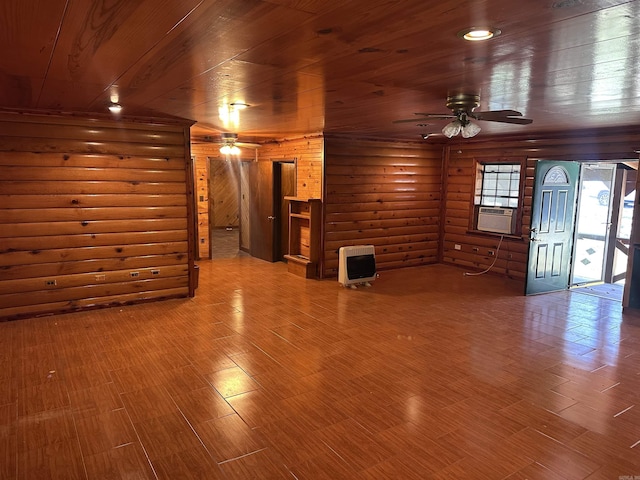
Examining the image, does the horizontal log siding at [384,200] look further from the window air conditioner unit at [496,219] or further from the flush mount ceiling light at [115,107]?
the flush mount ceiling light at [115,107]

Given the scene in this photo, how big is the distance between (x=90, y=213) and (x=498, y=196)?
6.38 metres

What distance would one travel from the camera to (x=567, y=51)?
2352mm

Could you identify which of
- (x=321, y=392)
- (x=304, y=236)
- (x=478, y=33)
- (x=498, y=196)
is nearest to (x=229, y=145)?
(x=304, y=236)

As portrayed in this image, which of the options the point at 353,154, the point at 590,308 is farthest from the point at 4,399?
the point at 590,308

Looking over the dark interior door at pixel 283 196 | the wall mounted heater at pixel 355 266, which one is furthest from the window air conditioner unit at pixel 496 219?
the dark interior door at pixel 283 196

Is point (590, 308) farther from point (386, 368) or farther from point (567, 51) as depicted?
point (567, 51)

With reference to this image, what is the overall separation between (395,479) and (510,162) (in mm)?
6182

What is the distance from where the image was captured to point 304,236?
7.63 m

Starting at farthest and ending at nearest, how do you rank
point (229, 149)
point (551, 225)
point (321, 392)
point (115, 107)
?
point (229, 149) < point (551, 225) < point (115, 107) < point (321, 392)

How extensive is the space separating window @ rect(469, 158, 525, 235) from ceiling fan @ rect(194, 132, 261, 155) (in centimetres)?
439

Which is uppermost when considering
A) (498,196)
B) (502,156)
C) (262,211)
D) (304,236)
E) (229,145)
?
(229,145)

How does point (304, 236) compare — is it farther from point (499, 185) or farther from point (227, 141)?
point (499, 185)

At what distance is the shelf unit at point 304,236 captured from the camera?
7.07 meters

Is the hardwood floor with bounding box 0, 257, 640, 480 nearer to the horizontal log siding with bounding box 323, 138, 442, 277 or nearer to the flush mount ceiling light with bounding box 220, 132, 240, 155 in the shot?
the horizontal log siding with bounding box 323, 138, 442, 277
